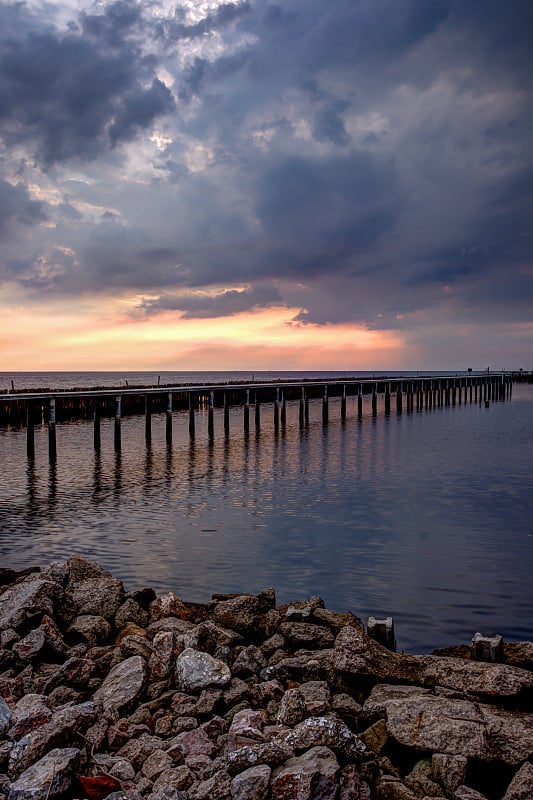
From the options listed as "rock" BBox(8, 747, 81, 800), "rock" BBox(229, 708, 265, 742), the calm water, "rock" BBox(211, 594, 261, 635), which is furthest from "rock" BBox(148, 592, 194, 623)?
"rock" BBox(8, 747, 81, 800)

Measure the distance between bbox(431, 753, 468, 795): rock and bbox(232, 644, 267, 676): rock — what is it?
2.61 metres

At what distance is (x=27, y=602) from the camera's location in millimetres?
8938

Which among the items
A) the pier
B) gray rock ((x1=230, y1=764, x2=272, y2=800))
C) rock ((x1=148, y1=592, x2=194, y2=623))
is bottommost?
rock ((x1=148, y1=592, x2=194, y2=623))

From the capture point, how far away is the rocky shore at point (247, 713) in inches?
209

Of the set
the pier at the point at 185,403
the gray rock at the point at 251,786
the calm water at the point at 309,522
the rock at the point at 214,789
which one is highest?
the pier at the point at 185,403

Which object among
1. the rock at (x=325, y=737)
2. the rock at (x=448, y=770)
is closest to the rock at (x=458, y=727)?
the rock at (x=448, y=770)

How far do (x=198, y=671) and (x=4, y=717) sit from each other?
2126 mm

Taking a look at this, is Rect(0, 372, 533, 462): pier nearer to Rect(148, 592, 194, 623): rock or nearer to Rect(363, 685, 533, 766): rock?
A: Rect(148, 592, 194, 623): rock

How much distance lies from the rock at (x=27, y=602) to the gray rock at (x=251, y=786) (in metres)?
4.81

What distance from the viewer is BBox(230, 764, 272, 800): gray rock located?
5059 mm

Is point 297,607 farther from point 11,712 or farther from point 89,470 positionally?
point 89,470

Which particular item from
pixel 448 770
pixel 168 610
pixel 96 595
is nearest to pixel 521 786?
pixel 448 770

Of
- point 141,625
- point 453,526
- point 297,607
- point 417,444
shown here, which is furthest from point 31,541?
point 417,444

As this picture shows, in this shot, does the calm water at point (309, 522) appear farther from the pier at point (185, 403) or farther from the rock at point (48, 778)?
the rock at point (48, 778)
